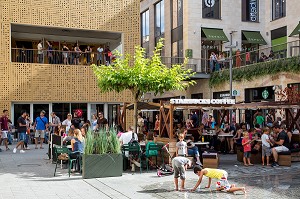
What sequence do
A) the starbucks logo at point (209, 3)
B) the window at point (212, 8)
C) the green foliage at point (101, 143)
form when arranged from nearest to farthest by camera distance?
the green foliage at point (101, 143)
the window at point (212, 8)
the starbucks logo at point (209, 3)

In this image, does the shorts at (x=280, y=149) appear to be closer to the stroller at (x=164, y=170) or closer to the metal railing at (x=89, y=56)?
the stroller at (x=164, y=170)

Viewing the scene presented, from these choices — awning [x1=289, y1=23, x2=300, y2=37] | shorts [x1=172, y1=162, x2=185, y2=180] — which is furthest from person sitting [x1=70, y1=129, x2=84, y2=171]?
awning [x1=289, y1=23, x2=300, y2=37]

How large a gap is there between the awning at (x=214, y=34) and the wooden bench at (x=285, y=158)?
20958mm

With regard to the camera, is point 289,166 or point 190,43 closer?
point 289,166

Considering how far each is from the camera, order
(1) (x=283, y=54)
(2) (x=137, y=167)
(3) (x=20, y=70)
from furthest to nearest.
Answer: (1) (x=283, y=54)
(3) (x=20, y=70)
(2) (x=137, y=167)

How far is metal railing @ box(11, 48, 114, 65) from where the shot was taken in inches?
976

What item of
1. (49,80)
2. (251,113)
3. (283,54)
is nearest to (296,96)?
(283,54)

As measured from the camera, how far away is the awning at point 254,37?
35.6 meters

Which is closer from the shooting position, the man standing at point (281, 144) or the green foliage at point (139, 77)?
the man standing at point (281, 144)

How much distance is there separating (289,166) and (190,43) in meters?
21.4

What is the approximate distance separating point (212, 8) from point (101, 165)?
26153 mm

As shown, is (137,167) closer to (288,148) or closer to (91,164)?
(91,164)

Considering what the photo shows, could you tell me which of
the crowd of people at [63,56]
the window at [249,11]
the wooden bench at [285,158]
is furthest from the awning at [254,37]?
the wooden bench at [285,158]

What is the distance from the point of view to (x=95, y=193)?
989 centimetres
